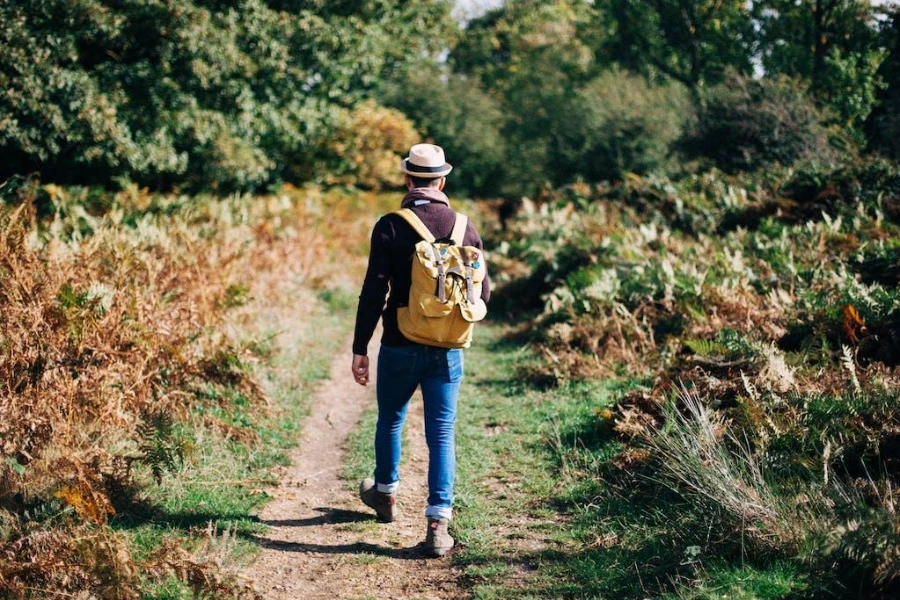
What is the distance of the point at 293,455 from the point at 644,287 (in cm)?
448

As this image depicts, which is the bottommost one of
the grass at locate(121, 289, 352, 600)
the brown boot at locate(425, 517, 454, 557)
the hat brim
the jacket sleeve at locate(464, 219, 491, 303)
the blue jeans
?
the grass at locate(121, 289, 352, 600)

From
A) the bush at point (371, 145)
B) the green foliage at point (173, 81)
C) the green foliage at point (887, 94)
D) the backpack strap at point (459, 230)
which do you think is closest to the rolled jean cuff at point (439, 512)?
the backpack strap at point (459, 230)

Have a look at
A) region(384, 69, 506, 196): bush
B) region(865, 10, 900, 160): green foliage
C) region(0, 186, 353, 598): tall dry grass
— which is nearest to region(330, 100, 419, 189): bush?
region(384, 69, 506, 196): bush

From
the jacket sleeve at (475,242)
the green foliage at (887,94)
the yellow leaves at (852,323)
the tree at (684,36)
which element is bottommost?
the yellow leaves at (852,323)

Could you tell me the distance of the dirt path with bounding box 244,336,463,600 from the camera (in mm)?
4215

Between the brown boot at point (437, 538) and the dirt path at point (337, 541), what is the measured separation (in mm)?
55

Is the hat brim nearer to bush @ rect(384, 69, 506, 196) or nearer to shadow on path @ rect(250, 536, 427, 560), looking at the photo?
shadow on path @ rect(250, 536, 427, 560)

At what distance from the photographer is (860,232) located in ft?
30.6

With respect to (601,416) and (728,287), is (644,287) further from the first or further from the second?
(601,416)

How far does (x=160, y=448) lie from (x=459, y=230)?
221 cm

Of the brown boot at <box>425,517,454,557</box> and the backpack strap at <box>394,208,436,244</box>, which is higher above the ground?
the backpack strap at <box>394,208,436,244</box>

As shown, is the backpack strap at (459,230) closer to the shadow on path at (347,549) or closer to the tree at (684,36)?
the shadow on path at (347,549)

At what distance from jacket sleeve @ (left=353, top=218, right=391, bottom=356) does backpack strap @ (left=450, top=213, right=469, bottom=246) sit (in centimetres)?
36

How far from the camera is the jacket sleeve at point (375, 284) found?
441 cm
